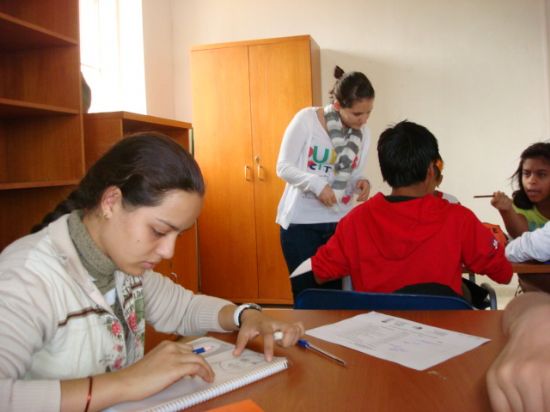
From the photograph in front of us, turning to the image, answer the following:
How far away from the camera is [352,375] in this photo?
2.77 ft

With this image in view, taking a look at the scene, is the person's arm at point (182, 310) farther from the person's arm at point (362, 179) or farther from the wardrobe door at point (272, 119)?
the wardrobe door at point (272, 119)

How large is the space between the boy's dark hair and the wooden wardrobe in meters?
2.12

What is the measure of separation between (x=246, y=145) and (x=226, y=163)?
216 mm

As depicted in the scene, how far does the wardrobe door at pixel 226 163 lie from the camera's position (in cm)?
393

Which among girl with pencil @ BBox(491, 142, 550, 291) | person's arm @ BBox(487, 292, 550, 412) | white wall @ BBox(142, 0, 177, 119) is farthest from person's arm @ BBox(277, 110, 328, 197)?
white wall @ BBox(142, 0, 177, 119)

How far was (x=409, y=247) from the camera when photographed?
151cm

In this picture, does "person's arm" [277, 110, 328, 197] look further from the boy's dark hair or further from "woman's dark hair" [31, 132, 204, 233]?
"woman's dark hair" [31, 132, 204, 233]

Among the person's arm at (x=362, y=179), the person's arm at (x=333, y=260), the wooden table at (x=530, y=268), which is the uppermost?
the person's arm at (x=362, y=179)

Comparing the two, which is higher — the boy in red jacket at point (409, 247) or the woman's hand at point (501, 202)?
the woman's hand at point (501, 202)

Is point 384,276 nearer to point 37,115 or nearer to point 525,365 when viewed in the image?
point 525,365

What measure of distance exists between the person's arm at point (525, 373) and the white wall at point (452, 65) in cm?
351

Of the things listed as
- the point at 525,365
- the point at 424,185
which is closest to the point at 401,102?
the point at 424,185

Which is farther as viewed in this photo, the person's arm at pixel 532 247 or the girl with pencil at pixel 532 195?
the girl with pencil at pixel 532 195

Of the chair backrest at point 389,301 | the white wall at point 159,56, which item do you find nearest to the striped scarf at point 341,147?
the chair backrest at point 389,301
